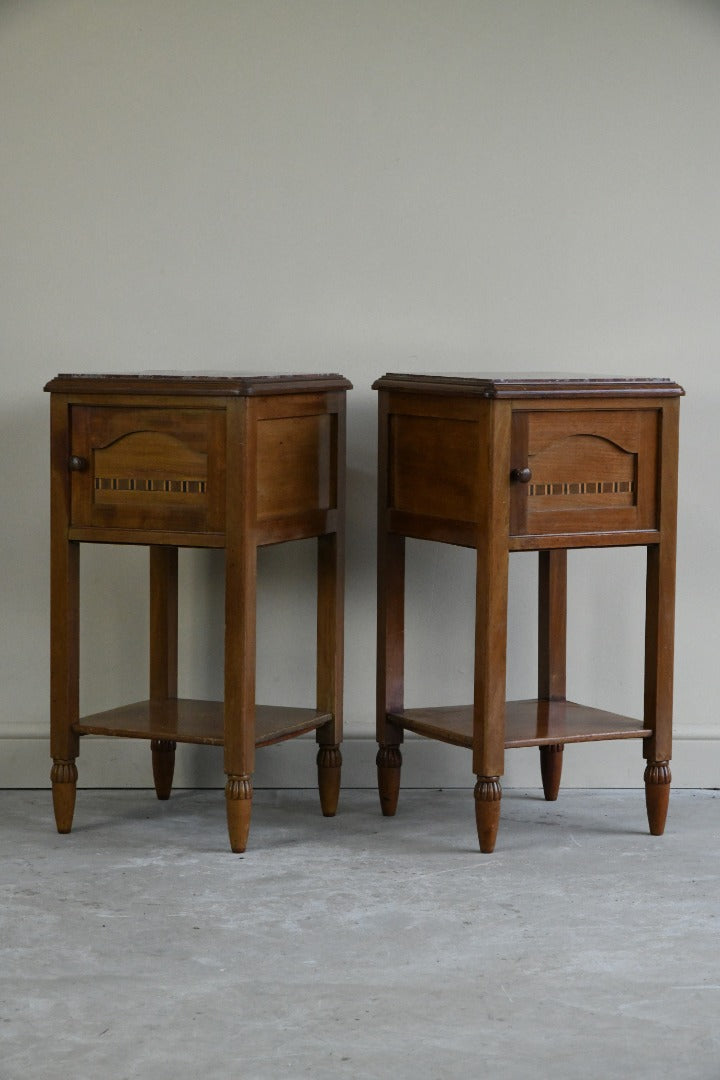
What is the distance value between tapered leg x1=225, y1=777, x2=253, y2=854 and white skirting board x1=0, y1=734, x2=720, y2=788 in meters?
0.50

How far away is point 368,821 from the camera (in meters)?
2.97

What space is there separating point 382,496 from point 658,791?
825 millimetres

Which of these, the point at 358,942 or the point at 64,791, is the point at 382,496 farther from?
the point at 358,942

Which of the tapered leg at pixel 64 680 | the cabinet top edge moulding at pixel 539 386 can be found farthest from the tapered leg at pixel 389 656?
the tapered leg at pixel 64 680

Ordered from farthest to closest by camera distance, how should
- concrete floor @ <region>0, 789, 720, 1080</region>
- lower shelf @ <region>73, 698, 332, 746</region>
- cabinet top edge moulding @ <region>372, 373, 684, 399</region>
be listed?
lower shelf @ <region>73, 698, 332, 746</region> → cabinet top edge moulding @ <region>372, 373, 684, 399</region> → concrete floor @ <region>0, 789, 720, 1080</region>

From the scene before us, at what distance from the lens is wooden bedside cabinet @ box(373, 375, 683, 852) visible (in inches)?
105

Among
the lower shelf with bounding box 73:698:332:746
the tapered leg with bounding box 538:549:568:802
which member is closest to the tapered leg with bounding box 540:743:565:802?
the tapered leg with bounding box 538:549:568:802

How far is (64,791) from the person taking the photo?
284 centimetres

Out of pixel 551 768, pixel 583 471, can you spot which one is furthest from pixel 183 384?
pixel 551 768

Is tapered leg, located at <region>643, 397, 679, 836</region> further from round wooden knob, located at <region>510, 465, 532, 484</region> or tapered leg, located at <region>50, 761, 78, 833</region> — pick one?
tapered leg, located at <region>50, 761, 78, 833</region>

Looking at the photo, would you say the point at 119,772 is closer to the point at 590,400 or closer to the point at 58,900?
the point at 58,900

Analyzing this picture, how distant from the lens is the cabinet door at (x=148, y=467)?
266 centimetres

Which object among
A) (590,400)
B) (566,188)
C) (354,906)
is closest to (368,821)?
(354,906)

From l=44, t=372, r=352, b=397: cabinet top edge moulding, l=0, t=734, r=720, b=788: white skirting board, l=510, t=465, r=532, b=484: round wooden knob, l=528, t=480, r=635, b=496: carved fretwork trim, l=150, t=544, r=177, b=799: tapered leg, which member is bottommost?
l=0, t=734, r=720, b=788: white skirting board
